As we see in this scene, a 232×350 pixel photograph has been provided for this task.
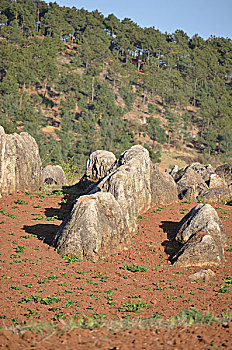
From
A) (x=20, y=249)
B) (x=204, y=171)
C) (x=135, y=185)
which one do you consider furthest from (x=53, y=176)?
(x=20, y=249)

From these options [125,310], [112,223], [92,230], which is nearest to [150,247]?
[112,223]

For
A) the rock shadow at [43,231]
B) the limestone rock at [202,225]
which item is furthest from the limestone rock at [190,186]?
the rock shadow at [43,231]

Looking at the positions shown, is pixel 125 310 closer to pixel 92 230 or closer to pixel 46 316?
pixel 46 316

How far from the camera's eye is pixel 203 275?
47.6ft

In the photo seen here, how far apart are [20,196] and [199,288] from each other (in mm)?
14395

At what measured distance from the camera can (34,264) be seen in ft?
47.0

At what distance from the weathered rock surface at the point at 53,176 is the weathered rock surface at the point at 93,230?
59.1ft

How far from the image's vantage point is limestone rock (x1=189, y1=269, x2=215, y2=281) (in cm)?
1438

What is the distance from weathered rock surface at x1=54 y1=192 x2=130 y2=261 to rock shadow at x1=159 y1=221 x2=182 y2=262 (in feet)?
6.43

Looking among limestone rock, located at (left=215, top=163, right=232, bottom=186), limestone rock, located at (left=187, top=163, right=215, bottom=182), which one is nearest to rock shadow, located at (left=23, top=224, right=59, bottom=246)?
limestone rock, located at (left=187, top=163, right=215, bottom=182)

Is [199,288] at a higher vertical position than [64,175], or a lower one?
lower

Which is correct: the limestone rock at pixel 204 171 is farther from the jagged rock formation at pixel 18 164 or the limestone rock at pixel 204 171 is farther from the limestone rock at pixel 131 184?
the jagged rock formation at pixel 18 164

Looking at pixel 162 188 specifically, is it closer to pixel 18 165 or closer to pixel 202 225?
pixel 202 225

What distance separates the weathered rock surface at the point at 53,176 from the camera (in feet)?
113
